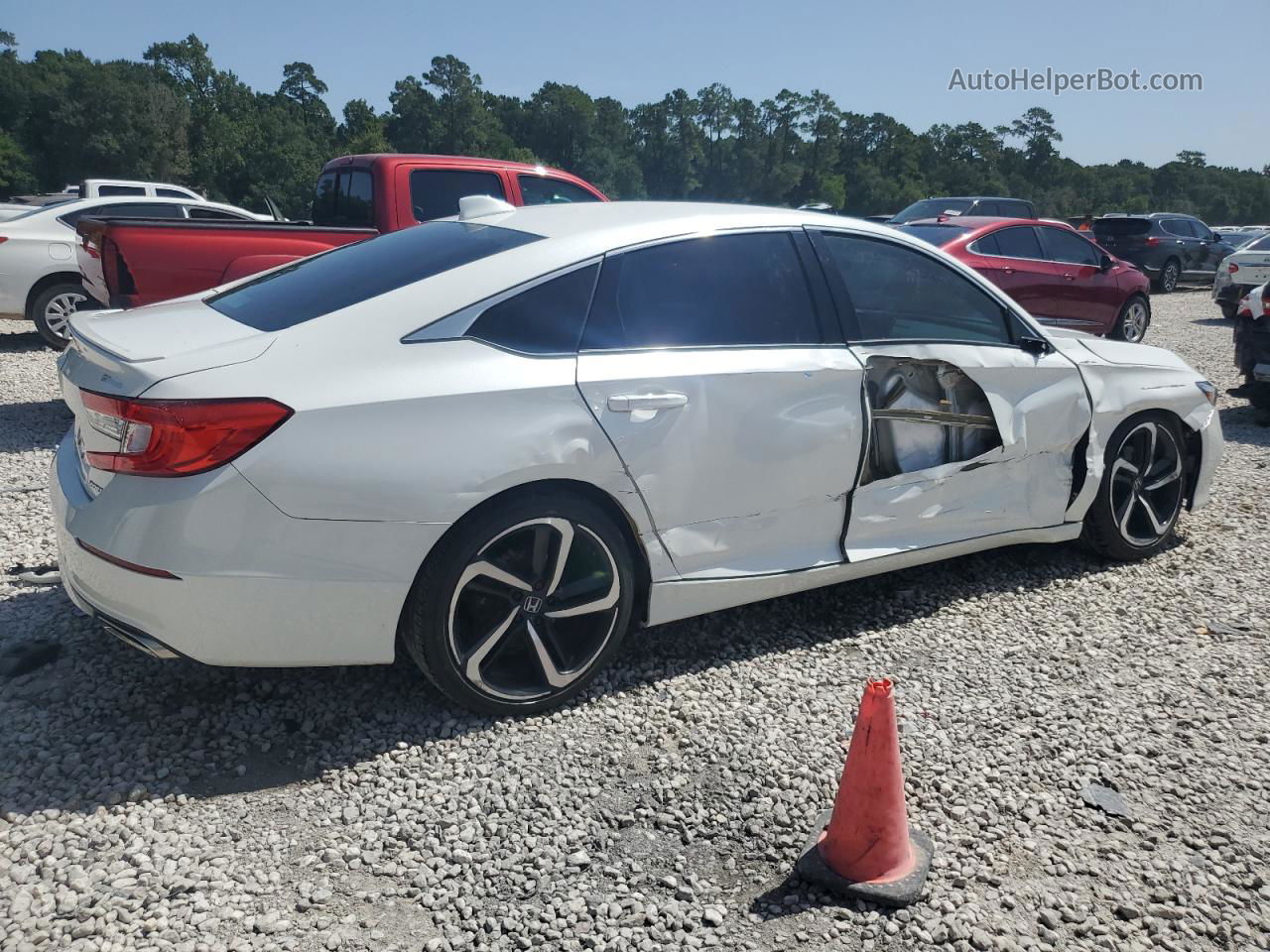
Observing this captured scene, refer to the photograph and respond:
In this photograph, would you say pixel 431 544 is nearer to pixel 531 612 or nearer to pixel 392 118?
pixel 531 612

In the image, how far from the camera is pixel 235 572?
279cm

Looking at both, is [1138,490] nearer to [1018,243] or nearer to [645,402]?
[645,402]

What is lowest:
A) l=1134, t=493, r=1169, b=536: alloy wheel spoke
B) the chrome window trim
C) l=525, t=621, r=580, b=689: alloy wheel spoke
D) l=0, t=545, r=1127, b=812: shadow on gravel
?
l=0, t=545, r=1127, b=812: shadow on gravel

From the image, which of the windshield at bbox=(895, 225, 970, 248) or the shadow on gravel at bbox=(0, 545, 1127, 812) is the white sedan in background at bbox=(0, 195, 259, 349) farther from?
the shadow on gravel at bbox=(0, 545, 1127, 812)

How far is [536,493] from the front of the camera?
3.16m

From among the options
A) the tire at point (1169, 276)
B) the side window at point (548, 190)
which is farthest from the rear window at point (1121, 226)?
the side window at point (548, 190)

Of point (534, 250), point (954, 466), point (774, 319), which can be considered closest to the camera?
point (534, 250)

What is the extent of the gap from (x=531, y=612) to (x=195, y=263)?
461cm

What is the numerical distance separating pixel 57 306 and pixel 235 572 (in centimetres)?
911

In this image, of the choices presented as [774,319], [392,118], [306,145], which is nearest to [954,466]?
[774,319]

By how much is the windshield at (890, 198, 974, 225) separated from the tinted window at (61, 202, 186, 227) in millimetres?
9281

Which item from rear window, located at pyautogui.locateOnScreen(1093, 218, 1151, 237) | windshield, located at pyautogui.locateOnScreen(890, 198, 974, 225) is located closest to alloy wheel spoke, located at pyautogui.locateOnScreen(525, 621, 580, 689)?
windshield, located at pyautogui.locateOnScreen(890, 198, 974, 225)

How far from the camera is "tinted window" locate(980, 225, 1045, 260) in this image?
36.8 feet

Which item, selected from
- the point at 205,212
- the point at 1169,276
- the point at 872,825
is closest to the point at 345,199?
the point at 205,212
